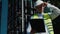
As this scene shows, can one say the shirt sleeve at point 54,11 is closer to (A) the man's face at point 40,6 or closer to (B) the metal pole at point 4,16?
(A) the man's face at point 40,6

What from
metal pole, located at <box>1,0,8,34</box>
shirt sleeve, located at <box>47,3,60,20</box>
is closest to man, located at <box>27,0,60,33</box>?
shirt sleeve, located at <box>47,3,60,20</box>

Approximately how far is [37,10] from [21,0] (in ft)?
0.97

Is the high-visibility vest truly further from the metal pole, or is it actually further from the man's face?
the metal pole

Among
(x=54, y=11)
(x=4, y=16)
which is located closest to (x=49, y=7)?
(x=54, y=11)

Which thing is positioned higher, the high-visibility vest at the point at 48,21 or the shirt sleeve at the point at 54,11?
the shirt sleeve at the point at 54,11

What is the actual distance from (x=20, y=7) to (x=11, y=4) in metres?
0.15

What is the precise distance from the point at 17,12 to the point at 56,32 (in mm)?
689

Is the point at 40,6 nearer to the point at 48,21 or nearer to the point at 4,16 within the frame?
the point at 48,21

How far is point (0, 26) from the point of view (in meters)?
101

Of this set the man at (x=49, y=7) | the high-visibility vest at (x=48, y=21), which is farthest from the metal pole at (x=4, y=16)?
the high-visibility vest at (x=48, y=21)

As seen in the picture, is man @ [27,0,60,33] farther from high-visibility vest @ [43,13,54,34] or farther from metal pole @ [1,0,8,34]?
metal pole @ [1,0,8,34]

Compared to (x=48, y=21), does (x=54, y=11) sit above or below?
above

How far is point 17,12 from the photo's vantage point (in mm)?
101062

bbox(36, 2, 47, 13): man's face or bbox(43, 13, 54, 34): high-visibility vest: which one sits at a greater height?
bbox(36, 2, 47, 13): man's face
